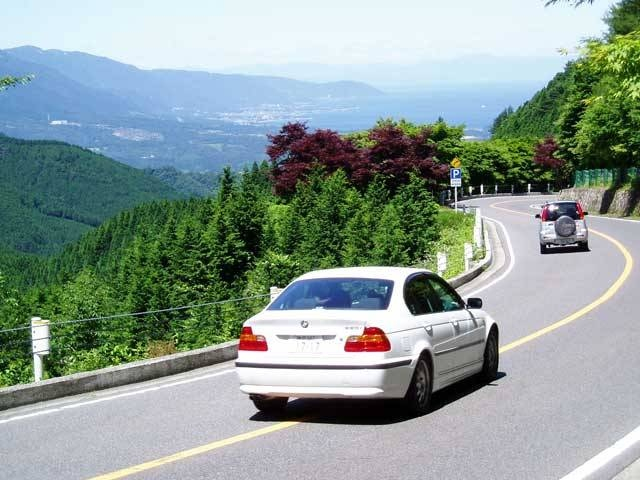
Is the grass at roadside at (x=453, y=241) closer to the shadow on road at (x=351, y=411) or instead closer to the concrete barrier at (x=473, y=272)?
the concrete barrier at (x=473, y=272)

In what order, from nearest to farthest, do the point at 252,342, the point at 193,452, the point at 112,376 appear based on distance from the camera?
1. the point at 193,452
2. the point at 252,342
3. the point at 112,376

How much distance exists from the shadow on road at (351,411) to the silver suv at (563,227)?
22945 millimetres

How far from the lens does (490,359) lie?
1162 centimetres

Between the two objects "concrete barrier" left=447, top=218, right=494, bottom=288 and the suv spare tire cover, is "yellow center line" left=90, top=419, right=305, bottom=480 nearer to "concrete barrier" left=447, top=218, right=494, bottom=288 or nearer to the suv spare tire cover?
"concrete barrier" left=447, top=218, right=494, bottom=288

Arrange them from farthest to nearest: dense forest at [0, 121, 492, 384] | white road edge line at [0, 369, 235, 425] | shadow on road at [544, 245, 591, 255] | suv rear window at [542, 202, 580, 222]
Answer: dense forest at [0, 121, 492, 384] → suv rear window at [542, 202, 580, 222] → shadow on road at [544, 245, 591, 255] → white road edge line at [0, 369, 235, 425]

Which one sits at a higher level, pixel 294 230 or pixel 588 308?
pixel 588 308

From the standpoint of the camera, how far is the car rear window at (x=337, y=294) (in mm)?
9672

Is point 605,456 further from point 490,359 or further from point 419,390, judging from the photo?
point 490,359

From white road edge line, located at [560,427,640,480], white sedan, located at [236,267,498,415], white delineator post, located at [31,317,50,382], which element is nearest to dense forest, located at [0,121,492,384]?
white delineator post, located at [31,317,50,382]

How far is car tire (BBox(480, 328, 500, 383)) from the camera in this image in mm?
11555

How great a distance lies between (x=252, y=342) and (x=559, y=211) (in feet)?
86.7

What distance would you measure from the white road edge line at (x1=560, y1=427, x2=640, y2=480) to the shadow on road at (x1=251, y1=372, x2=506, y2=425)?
2.04 m

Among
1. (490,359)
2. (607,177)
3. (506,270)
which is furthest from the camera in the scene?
(607,177)

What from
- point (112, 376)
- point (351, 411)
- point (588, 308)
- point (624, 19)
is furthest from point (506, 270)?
point (624, 19)
